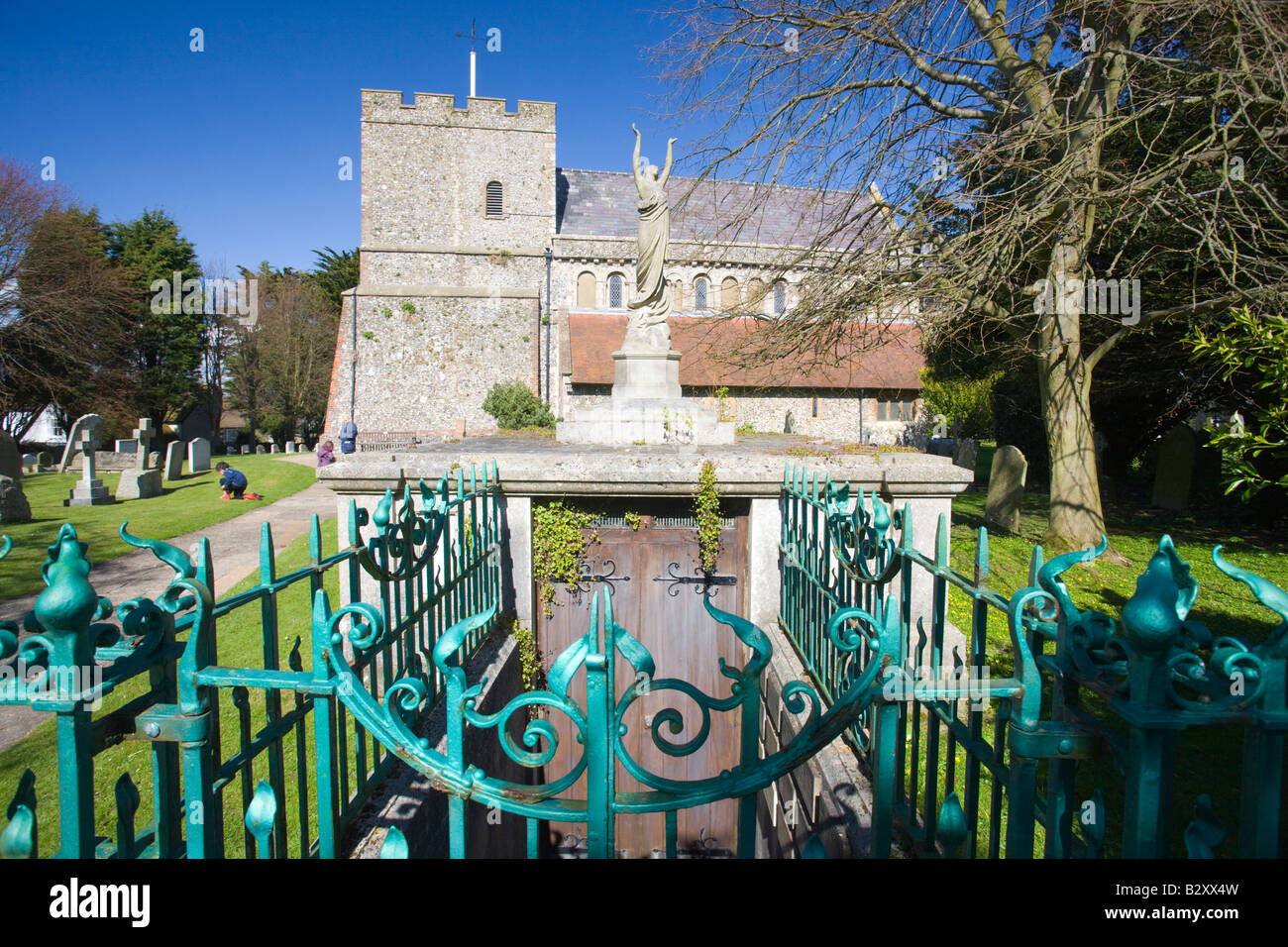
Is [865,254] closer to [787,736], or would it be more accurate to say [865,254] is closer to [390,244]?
[787,736]

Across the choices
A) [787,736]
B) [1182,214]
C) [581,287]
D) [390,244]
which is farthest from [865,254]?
[390,244]

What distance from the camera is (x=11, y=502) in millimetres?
11781

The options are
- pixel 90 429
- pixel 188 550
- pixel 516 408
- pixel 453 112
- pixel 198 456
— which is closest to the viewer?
pixel 188 550

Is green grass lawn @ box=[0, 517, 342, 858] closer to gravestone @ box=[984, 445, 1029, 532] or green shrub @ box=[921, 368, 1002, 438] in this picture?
gravestone @ box=[984, 445, 1029, 532]

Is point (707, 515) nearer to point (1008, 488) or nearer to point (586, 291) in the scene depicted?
point (1008, 488)

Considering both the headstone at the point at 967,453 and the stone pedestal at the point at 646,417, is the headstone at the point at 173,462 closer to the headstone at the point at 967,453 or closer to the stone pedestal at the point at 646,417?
the stone pedestal at the point at 646,417

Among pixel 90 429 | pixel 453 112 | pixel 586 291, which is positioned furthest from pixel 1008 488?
pixel 453 112

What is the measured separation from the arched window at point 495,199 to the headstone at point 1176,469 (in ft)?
79.6

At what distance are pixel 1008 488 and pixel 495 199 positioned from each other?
79.7 feet

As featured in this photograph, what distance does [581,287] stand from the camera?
92.0ft

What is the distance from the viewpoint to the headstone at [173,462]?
732 inches

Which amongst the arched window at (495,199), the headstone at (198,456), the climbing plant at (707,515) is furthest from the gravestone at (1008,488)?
the arched window at (495,199)

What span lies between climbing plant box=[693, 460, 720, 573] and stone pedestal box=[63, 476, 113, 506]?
15897mm

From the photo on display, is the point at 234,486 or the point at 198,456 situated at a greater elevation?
the point at 198,456
